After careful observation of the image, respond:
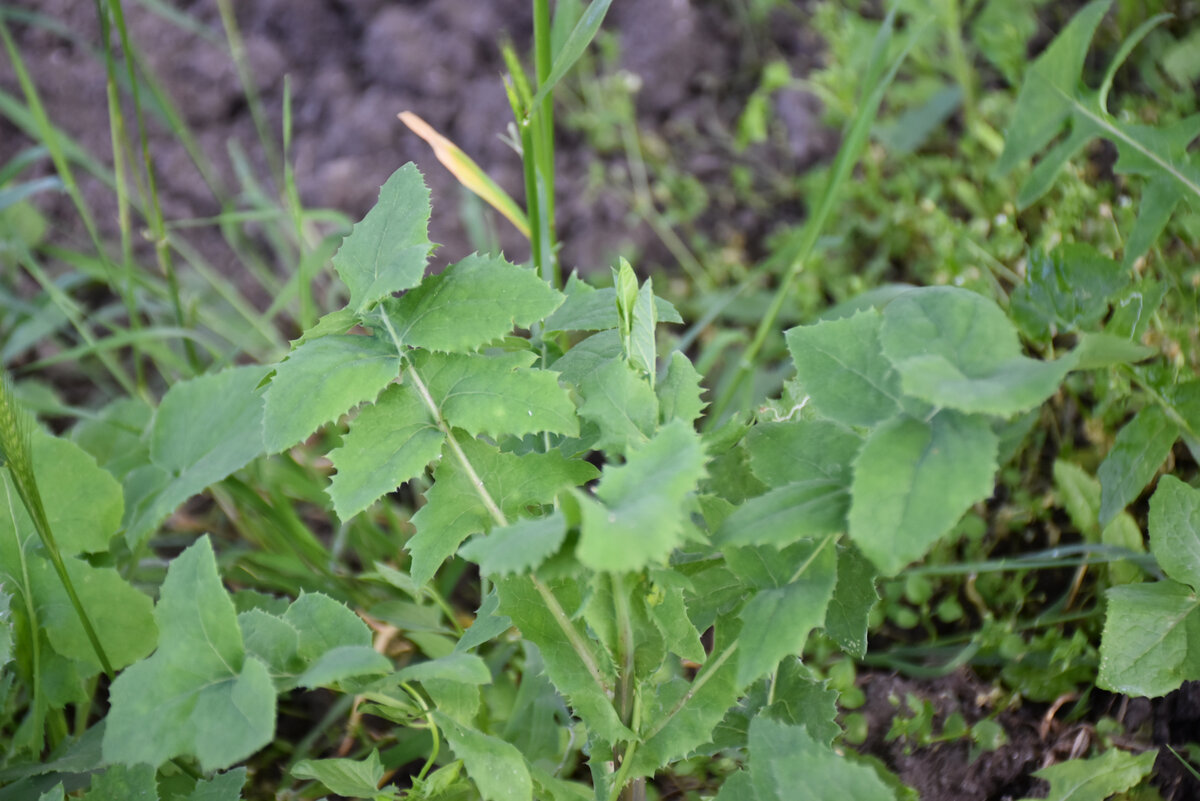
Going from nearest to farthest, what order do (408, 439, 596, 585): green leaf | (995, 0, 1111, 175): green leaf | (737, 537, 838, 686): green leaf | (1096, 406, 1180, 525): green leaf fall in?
(737, 537, 838, 686): green leaf < (408, 439, 596, 585): green leaf < (1096, 406, 1180, 525): green leaf < (995, 0, 1111, 175): green leaf

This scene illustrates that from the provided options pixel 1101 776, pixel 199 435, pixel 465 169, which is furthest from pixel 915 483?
pixel 199 435

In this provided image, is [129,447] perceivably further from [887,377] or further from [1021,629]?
[1021,629]

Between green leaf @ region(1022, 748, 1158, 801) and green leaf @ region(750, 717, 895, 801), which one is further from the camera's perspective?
green leaf @ region(1022, 748, 1158, 801)

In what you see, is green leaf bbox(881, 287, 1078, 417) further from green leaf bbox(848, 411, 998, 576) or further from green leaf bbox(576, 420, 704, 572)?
green leaf bbox(576, 420, 704, 572)

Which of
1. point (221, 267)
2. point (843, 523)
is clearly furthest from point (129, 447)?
point (843, 523)

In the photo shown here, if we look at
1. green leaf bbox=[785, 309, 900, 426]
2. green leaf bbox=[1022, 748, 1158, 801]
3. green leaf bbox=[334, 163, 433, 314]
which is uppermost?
green leaf bbox=[334, 163, 433, 314]

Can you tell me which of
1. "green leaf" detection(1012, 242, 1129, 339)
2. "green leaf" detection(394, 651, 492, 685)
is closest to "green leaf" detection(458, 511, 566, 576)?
"green leaf" detection(394, 651, 492, 685)

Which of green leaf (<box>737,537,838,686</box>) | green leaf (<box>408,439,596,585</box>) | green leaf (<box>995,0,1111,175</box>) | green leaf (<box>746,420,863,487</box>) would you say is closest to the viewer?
green leaf (<box>737,537,838,686</box>)
